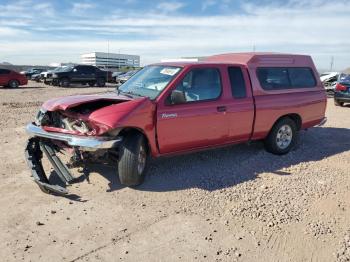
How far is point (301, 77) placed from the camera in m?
7.79

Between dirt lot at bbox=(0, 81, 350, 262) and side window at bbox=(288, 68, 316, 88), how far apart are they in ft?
5.60

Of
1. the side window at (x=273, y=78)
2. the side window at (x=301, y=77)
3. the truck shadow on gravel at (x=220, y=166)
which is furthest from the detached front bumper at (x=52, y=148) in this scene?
the side window at (x=301, y=77)

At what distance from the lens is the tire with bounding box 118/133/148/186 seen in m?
5.11

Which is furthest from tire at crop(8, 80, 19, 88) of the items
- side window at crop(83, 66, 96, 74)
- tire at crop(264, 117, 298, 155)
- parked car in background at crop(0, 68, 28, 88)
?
tire at crop(264, 117, 298, 155)

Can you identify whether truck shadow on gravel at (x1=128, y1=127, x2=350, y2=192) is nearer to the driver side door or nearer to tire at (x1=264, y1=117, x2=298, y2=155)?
tire at (x1=264, y1=117, x2=298, y2=155)

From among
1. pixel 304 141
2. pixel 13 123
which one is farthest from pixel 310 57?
pixel 13 123

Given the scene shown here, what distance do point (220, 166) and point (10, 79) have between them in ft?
79.4

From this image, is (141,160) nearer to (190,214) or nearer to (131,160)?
(131,160)

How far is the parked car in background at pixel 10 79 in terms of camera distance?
2648cm

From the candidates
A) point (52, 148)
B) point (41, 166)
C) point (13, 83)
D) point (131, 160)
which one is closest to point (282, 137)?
point (131, 160)

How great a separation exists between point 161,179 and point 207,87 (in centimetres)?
164

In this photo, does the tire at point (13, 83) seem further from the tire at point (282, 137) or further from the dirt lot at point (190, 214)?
the tire at point (282, 137)

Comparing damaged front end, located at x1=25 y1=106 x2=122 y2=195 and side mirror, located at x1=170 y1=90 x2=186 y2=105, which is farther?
side mirror, located at x1=170 y1=90 x2=186 y2=105

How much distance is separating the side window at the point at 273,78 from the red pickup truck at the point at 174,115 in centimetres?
2
